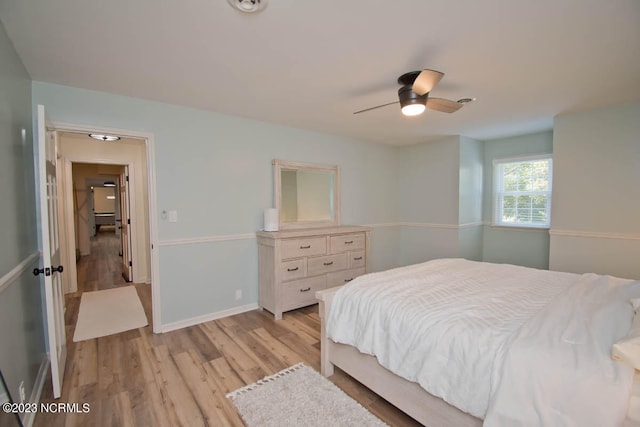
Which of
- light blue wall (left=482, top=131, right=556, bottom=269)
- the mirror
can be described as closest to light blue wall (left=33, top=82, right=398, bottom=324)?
the mirror

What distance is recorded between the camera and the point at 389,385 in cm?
180

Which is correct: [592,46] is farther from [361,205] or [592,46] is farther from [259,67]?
[361,205]

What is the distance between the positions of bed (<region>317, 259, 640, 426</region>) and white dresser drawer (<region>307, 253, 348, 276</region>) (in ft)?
4.54

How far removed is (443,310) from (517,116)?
3.08 metres

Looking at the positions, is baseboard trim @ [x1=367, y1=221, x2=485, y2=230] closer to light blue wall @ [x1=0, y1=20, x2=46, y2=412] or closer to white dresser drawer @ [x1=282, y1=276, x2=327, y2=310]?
white dresser drawer @ [x1=282, y1=276, x2=327, y2=310]

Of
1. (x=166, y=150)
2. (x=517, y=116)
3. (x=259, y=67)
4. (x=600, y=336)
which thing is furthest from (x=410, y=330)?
(x=517, y=116)

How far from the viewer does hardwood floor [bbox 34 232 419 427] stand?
6.14 feet

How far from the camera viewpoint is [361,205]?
490 centimetres

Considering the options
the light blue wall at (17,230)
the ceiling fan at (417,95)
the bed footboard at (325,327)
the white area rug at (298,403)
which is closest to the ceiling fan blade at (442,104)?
the ceiling fan at (417,95)

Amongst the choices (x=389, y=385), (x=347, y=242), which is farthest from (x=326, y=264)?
(x=389, y=385)

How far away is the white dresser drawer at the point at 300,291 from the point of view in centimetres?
345

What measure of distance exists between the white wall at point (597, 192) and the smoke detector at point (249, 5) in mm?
3755

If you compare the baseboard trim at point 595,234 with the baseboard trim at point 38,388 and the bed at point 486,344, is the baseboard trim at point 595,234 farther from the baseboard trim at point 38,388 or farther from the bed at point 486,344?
the baseboard trim at point 38,388

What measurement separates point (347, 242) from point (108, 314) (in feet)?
10.2
